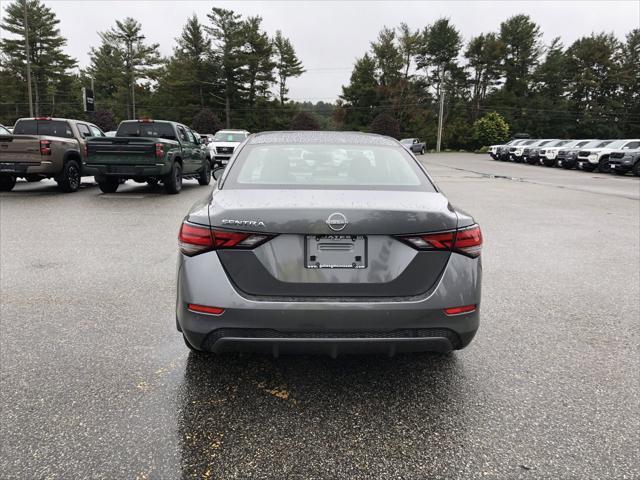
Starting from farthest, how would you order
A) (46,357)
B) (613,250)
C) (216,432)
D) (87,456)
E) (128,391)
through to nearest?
(613,250)
(46,357)
(128,391)
(216,432)
(87,456)

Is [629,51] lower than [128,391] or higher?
higher

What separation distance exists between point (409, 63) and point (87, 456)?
3334 inches

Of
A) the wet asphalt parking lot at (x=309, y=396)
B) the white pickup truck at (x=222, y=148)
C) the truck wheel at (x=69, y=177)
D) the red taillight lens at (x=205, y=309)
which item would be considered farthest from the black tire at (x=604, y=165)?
the red taillight lens at (x=205, y=309)

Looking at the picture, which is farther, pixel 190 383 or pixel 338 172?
pixel 338 172

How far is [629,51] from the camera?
256 ft

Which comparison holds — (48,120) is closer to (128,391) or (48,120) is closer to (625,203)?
(128,391)

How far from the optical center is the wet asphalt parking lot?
235 cm

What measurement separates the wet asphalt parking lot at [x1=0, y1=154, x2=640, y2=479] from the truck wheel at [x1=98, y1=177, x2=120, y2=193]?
8123 millimetres

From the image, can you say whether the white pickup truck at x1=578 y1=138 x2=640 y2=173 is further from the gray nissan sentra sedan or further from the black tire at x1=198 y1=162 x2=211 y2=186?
the gray nissan sentra sedan

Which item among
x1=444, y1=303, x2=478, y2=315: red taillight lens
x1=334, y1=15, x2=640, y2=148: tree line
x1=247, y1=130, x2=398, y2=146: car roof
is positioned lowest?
x1=444, y1=303, x2=478, y2=315: red taillight lens

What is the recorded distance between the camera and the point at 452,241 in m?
2.65

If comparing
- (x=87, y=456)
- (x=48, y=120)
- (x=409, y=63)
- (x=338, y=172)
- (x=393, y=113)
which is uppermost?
(x=409, y=63)

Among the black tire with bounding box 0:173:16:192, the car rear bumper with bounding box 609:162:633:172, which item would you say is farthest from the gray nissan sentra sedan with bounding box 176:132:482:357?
the car rear bumper with bounding box 609:162:633:172

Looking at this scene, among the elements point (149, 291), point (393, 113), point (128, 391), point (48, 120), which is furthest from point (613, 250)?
point (393, 113)
